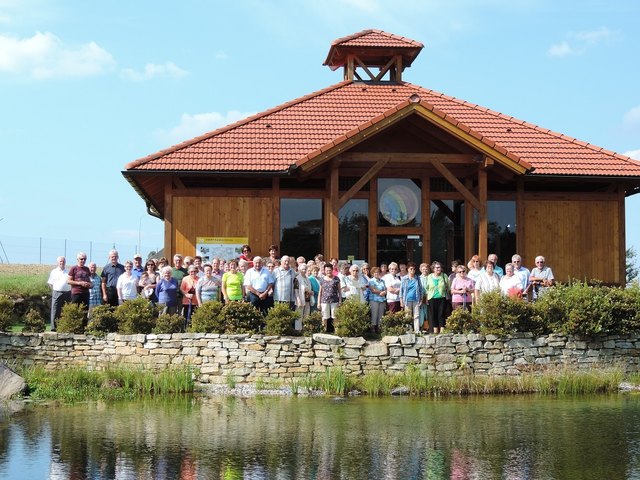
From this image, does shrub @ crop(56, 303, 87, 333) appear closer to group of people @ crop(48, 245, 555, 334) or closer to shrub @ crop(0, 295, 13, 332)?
group of people @ crop(48, 245, 555, 334)

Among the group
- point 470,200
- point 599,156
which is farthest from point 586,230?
point 470,200

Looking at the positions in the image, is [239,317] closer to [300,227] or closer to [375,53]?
[300,227]

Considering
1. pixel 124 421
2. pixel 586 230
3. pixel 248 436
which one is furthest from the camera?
pixel 586 230

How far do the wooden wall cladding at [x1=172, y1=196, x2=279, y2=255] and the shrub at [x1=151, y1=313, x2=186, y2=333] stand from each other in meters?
5.02

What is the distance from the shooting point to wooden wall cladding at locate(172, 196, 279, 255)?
2230 centimetres

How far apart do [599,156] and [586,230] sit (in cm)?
197

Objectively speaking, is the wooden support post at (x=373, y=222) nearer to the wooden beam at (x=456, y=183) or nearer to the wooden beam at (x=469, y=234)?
the wooden beam at (x=456, y=183)

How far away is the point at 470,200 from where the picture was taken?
70.9 feet

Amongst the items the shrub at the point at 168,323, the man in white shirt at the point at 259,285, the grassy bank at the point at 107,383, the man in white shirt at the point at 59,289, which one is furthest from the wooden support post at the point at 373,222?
the man in white shirt at the point at 59,289

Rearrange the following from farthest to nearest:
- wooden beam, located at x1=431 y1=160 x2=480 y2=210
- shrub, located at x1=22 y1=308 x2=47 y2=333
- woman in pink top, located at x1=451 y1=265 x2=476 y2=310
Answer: wooden beam, located at x1=431 y1=160 x2=480 y2=210, woman in pink top, located at x1=451 y1=265 x2=476 y2=310, shrub, located at x1=22 y1=308 x2=47 y2=333

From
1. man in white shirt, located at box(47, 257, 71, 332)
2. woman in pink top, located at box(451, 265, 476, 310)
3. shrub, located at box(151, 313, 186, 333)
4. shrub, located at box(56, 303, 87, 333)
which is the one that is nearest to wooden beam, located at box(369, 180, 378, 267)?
woman in pink top, located at box(451, 265, 476, 310)

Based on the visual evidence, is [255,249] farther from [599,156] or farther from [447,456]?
[447,456]

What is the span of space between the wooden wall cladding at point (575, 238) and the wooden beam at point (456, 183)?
226 centimetres

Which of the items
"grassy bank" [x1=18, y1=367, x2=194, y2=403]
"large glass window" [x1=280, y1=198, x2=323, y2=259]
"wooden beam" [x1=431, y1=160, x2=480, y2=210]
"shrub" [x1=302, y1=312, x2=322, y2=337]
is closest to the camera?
"grassy bank" [x1=18, y1=367, x2=194, y2=403]
